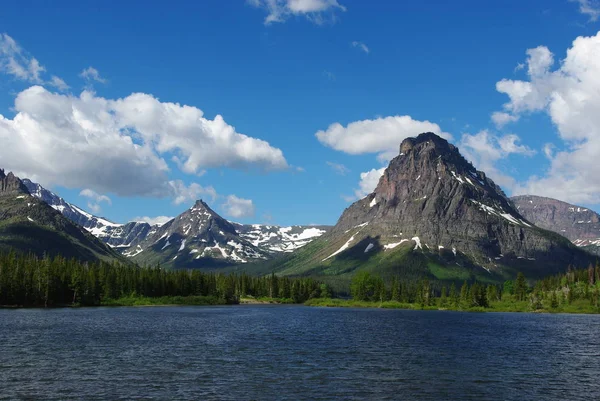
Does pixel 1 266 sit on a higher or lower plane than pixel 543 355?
higher

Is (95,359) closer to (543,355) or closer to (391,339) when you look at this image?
(391,339)

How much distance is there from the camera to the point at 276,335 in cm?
10631

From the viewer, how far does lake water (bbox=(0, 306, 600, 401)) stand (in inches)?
2061

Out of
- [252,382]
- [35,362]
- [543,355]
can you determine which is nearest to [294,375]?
[252,382]

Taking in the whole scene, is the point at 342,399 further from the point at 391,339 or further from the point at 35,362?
the point at 391,339

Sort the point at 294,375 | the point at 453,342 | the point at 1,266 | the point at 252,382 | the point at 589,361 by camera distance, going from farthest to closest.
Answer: the point at 1,266
the point at 453,342
the point at 589,361
the point at 294,375
the point at 252,382

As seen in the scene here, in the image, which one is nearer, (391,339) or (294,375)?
(294,375)

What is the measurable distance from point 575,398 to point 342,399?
22161 mm

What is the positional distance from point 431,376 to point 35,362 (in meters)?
45.4

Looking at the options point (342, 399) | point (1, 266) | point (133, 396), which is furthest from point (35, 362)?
point (1, 266)

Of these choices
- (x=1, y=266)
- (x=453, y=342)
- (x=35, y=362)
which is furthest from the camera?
(x=1, y=266)

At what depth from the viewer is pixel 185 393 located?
50.7 metres

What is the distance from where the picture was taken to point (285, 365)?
223 feet

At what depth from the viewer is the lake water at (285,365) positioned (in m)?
52.3
